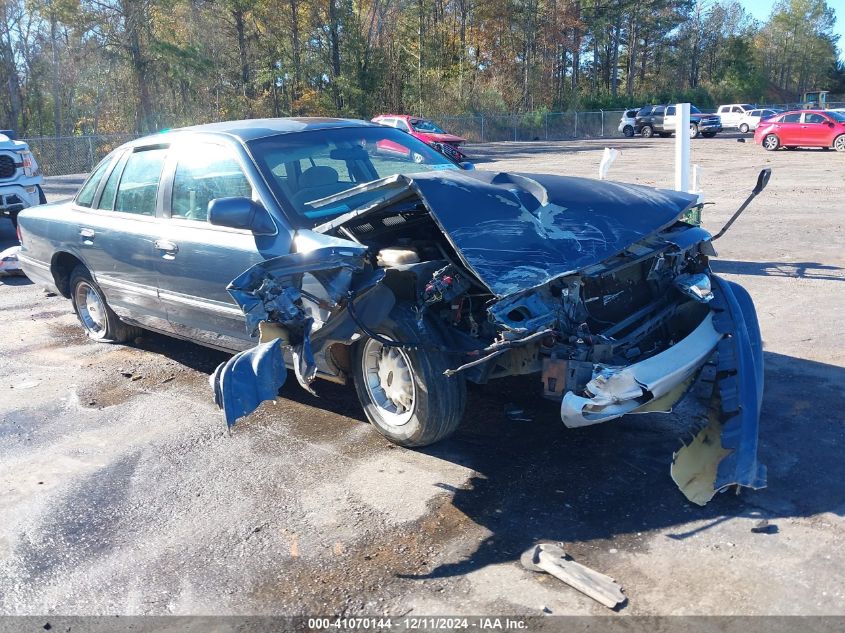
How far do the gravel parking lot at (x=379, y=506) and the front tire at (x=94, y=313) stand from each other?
0.63m

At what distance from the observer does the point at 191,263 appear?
511cm

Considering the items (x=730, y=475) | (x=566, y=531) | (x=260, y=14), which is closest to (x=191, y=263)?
(x=566, y=531)

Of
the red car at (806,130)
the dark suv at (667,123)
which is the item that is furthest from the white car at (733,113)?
the red car at (806,130)

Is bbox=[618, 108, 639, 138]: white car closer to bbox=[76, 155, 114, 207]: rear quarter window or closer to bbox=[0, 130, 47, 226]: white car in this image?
bbox=[0, 130, 47, 226]: white car

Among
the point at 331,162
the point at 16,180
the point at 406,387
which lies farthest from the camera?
the point at 16,180

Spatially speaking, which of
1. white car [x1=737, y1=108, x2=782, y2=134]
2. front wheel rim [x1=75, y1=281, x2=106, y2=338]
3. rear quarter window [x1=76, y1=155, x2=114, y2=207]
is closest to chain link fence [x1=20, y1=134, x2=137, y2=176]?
front wheel rim [x1=75, y1=281, x2=106, y2=338]

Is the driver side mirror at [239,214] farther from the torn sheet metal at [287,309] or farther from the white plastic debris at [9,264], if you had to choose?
the white plastic debris at [9,264]

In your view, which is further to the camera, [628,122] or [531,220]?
[628,122]

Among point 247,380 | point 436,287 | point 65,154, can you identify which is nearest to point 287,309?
point 247,380

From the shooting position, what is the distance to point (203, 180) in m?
5.20

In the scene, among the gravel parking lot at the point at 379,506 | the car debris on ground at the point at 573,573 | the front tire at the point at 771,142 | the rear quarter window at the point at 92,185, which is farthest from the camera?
the front tire at the point at 771,142

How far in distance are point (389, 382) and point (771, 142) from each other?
2966 centimetres

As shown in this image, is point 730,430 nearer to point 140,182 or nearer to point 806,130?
point 140,182

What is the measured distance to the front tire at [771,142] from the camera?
2945 centimetres
